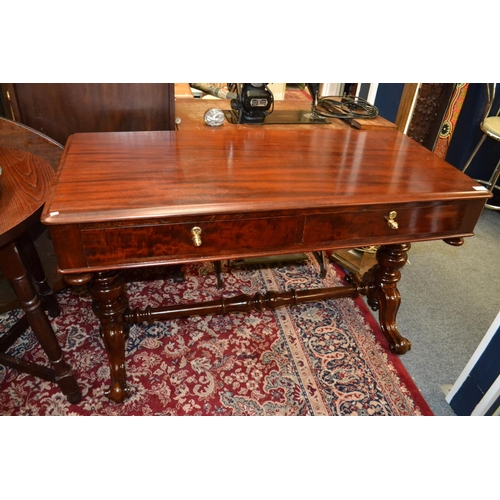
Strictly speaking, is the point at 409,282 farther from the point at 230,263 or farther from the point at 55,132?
the point at 55,132

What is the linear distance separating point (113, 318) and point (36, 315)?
10.2 inches

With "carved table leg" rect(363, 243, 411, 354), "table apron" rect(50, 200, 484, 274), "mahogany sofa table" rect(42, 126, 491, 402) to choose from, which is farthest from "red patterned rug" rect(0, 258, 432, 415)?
"table apron" rect(50, 200, 484, 274)

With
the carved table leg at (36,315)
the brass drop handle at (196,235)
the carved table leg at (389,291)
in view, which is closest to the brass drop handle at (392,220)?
the carved table leg at (389,291)

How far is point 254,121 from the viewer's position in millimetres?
1859

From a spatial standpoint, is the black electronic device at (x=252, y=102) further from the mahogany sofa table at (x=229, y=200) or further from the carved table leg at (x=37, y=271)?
the carved table leg at (x=37, y=271)

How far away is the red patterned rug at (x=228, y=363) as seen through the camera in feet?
5.30

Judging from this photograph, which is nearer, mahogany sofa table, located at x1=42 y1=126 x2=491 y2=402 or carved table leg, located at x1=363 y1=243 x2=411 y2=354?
mahogany sofa table, located at x1=42 y1=126 x2=491 y2=402

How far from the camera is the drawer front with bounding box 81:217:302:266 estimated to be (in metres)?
1.13

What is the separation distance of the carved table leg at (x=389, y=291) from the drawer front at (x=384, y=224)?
1.27 ft

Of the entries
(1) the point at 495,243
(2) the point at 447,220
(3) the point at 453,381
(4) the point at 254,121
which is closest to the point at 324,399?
(3) the point at 453,381

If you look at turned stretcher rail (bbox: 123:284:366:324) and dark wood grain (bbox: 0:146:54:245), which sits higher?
dark wood grain (bbox: 0:146:54:245)

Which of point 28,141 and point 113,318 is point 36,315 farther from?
point 28,141

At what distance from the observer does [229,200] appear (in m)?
1.16

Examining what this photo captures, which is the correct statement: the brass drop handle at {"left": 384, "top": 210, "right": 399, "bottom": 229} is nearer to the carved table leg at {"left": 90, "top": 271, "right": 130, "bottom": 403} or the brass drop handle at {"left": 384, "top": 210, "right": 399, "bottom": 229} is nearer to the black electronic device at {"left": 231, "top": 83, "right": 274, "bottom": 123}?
the black electronic device at {"left": 231, "top": 83, "right": 274, "bottom": 123}
